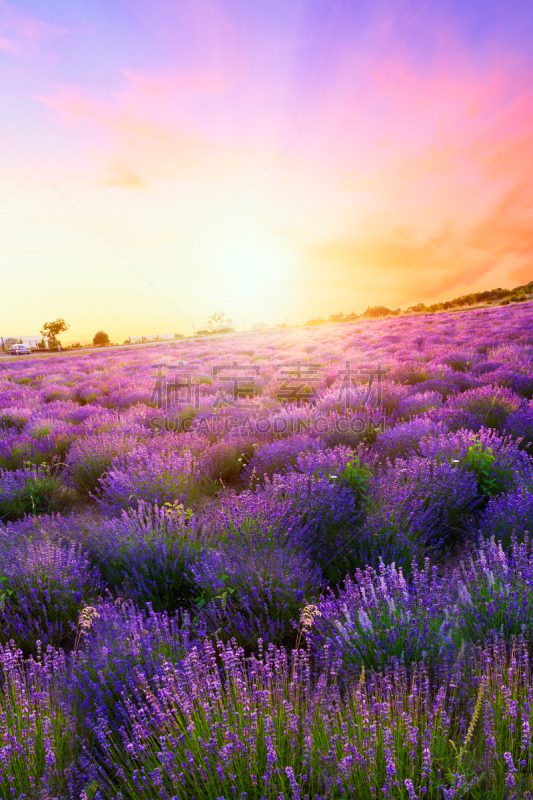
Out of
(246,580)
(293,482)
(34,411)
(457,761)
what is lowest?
(457,761)

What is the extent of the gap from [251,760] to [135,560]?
1510mm

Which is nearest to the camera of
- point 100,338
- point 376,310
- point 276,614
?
point 276,614

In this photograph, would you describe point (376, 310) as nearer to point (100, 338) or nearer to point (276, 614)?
point (100, 338)

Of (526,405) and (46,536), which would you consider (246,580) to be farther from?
(526,405)

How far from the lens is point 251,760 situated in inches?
48.8

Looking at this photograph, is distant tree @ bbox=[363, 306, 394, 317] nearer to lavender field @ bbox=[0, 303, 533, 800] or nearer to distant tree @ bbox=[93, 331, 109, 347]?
distant tree @ bbox=[93, 331, 109, 347]

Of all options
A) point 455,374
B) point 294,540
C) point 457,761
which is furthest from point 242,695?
point 455,374

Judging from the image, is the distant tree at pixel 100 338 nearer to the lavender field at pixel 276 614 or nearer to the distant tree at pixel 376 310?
the distant tree at pixel 376 310

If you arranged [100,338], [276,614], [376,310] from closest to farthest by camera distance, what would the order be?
[276,614], [100,338], [376,310]

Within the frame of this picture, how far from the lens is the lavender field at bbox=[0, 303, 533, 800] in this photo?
4.17ft

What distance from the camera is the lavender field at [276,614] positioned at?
4.17 feet

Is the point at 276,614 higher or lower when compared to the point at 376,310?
lower

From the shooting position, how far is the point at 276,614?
2102 millimetres

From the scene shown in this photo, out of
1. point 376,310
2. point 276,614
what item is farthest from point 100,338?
point 276,614
